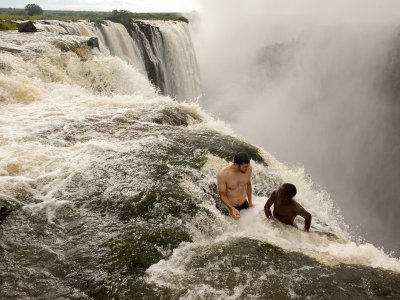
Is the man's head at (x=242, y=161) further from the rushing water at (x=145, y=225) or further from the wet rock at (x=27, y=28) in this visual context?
the wet rock at (x=27, y=28)

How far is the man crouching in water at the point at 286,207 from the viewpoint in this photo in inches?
208

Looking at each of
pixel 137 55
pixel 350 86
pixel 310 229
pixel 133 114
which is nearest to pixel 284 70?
pixel 350 86

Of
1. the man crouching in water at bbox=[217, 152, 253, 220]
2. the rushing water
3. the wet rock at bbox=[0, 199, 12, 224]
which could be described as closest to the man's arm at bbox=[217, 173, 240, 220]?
the man crouching in water at bbox=[217, 152, 253, 220]

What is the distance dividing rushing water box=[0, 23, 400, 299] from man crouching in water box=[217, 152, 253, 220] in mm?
225

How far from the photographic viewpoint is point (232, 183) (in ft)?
18.1

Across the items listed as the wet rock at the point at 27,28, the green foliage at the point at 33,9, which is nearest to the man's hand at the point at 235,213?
the wet rock at the point at 27,28

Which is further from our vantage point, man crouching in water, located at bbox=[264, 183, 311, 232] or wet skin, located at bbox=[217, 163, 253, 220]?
wet skin, located at bbox=[217, 163, 253, 220]

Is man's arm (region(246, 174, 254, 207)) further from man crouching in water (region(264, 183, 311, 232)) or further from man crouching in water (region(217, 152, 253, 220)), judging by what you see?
man crouching in water (region(264, 183, 311, 232))

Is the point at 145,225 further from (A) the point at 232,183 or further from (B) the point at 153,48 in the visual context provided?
(B) the point at 153,48

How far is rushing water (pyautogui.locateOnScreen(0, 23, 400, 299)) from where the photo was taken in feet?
13.0

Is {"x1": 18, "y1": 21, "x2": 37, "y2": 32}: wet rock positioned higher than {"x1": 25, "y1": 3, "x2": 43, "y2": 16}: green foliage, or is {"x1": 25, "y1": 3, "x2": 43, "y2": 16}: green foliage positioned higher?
{"x1": 25, "y1": 3, "x2": 43, "y2": 16}: green foliage

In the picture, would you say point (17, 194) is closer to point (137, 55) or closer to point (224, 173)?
point (224, 173)

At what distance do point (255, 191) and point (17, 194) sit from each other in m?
4.08

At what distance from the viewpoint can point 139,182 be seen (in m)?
5.91
